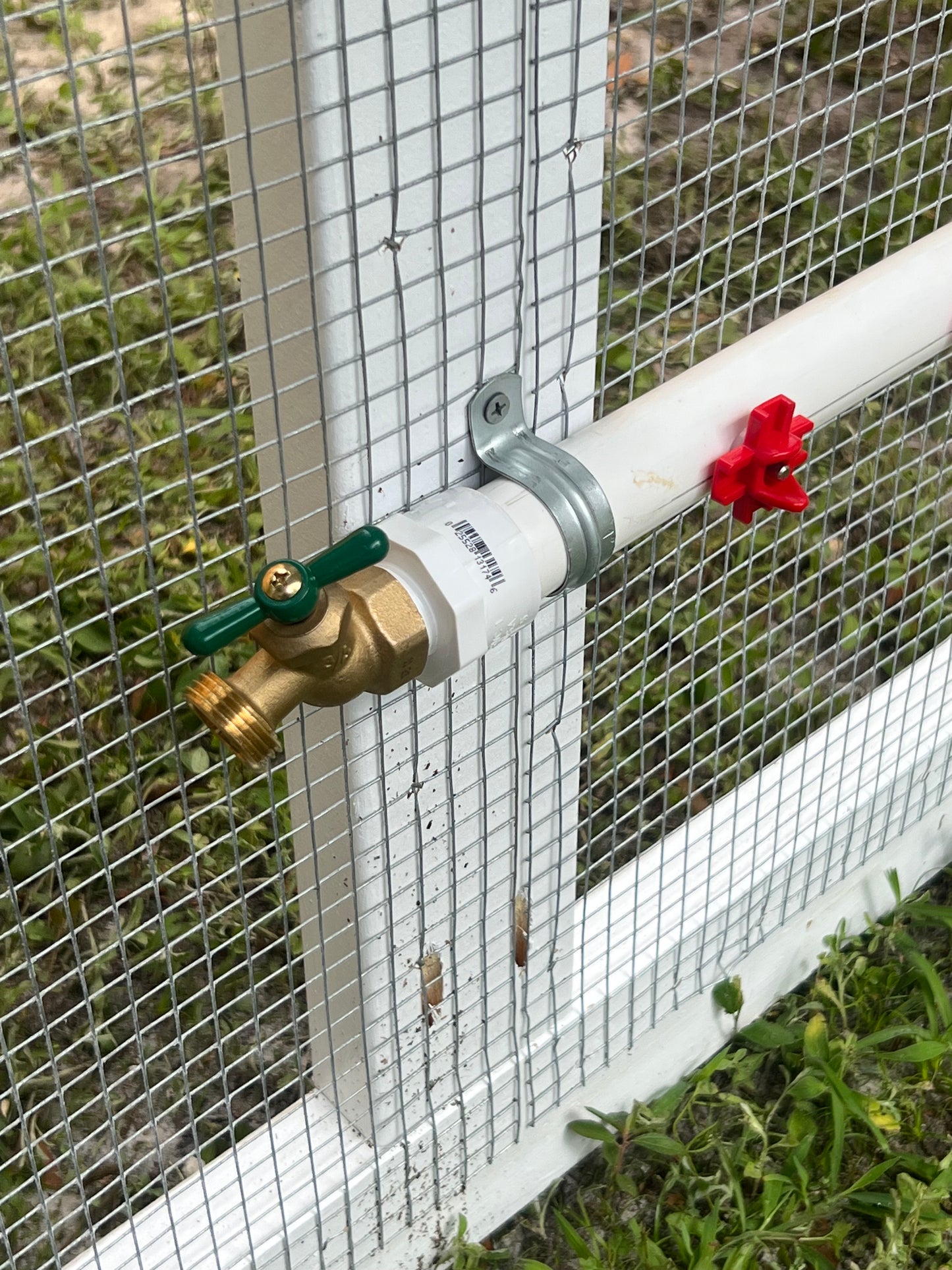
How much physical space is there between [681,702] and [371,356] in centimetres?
90

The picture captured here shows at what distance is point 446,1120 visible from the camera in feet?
3.65

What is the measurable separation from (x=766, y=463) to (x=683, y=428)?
0.19 ft

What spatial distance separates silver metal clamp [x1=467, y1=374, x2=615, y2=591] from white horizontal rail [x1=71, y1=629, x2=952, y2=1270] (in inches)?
17.2

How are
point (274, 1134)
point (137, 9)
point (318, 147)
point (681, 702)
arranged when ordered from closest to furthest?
point (318, 147)
point (274, 1134)
point (681, 702)
point (137, 9)

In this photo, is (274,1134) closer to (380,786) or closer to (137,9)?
(380,786)

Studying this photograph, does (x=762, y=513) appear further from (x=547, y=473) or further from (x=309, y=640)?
(x=309, y=640)

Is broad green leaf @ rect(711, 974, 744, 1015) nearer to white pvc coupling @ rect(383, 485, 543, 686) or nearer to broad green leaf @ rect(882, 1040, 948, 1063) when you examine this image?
broad green leaf @ rect(882, 1040, 948, 1063)

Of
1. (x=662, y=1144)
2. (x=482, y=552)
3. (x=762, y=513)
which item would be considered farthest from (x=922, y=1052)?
(x=482, y=552)

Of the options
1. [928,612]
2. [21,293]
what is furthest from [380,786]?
[21,293]

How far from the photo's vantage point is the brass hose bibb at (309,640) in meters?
0.65

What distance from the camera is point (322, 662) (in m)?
0.69

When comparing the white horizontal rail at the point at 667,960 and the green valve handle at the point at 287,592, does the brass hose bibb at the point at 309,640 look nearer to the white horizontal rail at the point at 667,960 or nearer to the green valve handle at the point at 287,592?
the green valve handle at the point at 287,592

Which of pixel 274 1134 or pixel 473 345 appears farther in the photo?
pixel 274 1134

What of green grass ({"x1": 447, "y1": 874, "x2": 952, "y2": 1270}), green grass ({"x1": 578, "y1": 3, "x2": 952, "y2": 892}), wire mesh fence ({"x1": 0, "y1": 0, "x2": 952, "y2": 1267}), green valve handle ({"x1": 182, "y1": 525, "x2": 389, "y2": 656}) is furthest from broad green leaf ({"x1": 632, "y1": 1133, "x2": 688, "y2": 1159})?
green valve handle ({"x1": 182, "y1": 525, "x2": 389, "y2": 656})
